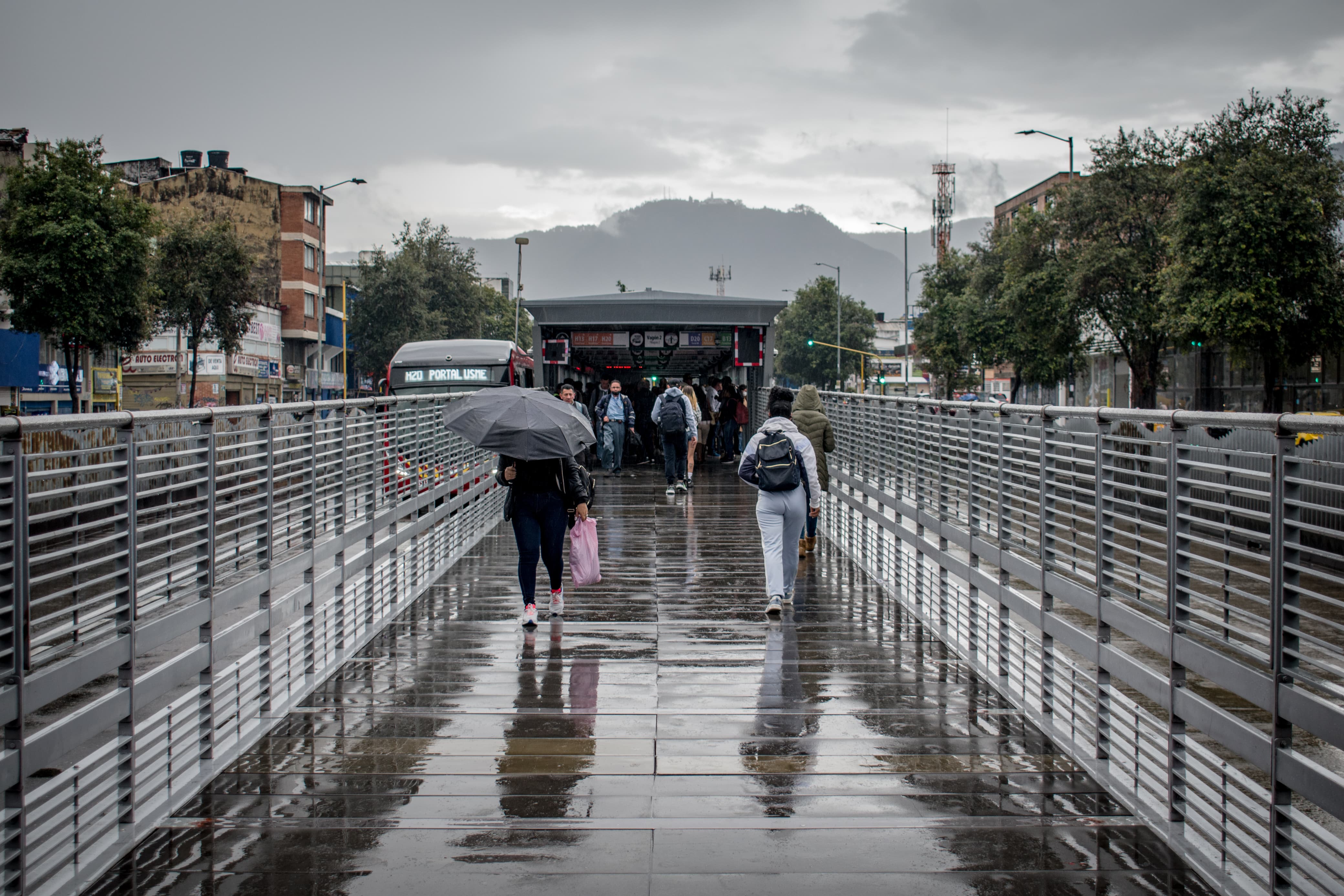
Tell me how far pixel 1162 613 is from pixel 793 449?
4.40 metres

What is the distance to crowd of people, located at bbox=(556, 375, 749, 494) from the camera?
61.1 ft

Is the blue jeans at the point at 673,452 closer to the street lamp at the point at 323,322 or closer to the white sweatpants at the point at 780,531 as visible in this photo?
the white sweatpants at the point at 780,531

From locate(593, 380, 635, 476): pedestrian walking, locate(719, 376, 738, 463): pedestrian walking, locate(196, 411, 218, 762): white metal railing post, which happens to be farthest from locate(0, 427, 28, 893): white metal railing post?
locate(719, 376, 738, 463): pedestrian walking

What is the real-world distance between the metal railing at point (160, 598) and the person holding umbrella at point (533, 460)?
3.24 feet

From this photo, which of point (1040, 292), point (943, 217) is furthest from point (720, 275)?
point (1040, 292)

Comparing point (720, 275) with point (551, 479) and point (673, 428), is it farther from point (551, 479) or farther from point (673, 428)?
point (551, 479)

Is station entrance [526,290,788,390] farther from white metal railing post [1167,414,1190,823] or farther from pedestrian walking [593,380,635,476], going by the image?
white metal railing post [1167,414,1190,823]

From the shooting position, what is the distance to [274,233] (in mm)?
64250

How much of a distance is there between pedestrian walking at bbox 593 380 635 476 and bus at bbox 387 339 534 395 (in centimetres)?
194

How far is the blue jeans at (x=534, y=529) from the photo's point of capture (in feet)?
28.1

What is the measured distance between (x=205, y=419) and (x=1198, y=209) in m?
27.3

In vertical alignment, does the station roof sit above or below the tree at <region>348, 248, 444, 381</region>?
below

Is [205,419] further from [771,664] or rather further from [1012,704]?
[1012,704]

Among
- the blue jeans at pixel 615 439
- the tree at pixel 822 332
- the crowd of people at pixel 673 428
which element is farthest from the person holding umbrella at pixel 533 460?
the tree at pixel 822 332
